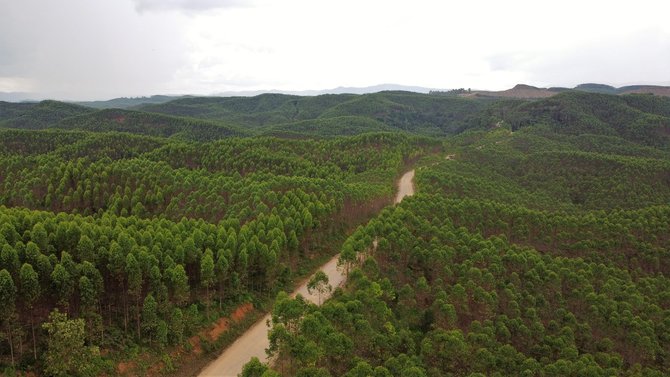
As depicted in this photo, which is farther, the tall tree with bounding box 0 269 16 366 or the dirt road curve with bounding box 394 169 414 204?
the dirt road curve with bounding box 394 169 414 204

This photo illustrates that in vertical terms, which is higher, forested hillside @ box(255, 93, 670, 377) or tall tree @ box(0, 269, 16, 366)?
tall tree @ box(0, 269, 16, 366)

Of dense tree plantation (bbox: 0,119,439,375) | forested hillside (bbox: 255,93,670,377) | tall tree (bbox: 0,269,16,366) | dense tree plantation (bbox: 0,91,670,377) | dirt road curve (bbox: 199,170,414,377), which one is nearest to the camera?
tall tree (bbox: 0,269,16,366)

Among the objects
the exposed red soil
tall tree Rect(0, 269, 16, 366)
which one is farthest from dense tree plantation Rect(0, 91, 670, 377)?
the exposed red soil

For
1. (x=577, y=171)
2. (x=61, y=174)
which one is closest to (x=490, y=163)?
(x=577, y=171)

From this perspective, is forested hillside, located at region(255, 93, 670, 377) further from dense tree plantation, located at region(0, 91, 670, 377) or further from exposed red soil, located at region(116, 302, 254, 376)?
exposed red soil, located at region(116, 302, 254, 376)

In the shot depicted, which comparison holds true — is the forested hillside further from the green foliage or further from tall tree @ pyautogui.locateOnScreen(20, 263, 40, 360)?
tall tree @ pyautogui.locateOnScreen(20, 263, 40, 360)

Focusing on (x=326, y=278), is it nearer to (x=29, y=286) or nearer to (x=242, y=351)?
A: (x=242, y=351)

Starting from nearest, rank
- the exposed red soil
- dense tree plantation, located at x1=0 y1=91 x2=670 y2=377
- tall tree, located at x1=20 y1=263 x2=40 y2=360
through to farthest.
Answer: tall tree, located at x1=20 y1=263 x2=40 y2=360
dense tree plantation, located at x1=0 y1=91 x2=670 y2=377
the exposed red soil

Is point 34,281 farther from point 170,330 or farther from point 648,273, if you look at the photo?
point 648,273

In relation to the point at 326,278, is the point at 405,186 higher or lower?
lower

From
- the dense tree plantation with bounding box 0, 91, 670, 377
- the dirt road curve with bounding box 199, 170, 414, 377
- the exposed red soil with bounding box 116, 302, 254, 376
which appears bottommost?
the dirt road curve with bounding box 199, 170, 414, 377

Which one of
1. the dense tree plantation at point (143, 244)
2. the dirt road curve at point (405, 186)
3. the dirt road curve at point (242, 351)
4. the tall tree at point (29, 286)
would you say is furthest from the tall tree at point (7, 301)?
the dirt road curve at point (405, 186)

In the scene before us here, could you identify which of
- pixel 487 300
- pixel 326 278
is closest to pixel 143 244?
pixel 326 278
